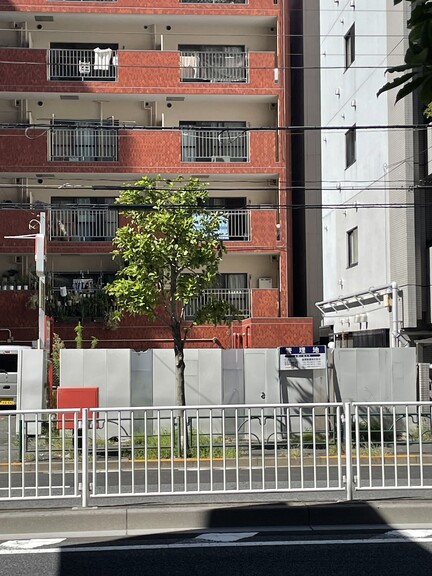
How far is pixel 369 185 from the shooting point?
26766mm

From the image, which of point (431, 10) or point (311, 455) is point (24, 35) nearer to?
point (311, 455)

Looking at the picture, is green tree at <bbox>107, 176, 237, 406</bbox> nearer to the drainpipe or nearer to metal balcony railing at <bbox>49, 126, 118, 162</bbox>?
the drainpipe

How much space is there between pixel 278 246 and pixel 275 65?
6284mm

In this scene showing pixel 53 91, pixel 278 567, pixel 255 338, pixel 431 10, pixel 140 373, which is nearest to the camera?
pixel 431 10

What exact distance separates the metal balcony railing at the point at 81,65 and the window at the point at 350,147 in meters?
8.29

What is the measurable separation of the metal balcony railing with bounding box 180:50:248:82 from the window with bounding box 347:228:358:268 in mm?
7211

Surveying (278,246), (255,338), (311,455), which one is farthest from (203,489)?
(278,246)

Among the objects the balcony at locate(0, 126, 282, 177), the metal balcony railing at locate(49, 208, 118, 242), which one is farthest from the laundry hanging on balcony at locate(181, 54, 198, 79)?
the metal balcony railing at locate(49, 208, 118, 242)

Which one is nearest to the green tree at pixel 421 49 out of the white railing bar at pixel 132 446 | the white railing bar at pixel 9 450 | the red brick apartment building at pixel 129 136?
the white railing bar at pixel 132 446

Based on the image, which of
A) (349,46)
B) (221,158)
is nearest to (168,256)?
(349,46)

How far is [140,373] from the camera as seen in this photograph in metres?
21.0

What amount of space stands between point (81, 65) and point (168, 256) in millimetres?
14143

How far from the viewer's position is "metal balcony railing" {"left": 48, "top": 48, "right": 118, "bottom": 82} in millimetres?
31938

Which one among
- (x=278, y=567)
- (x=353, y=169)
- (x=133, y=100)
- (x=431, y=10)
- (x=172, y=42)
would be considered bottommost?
(x=278, y=567)
